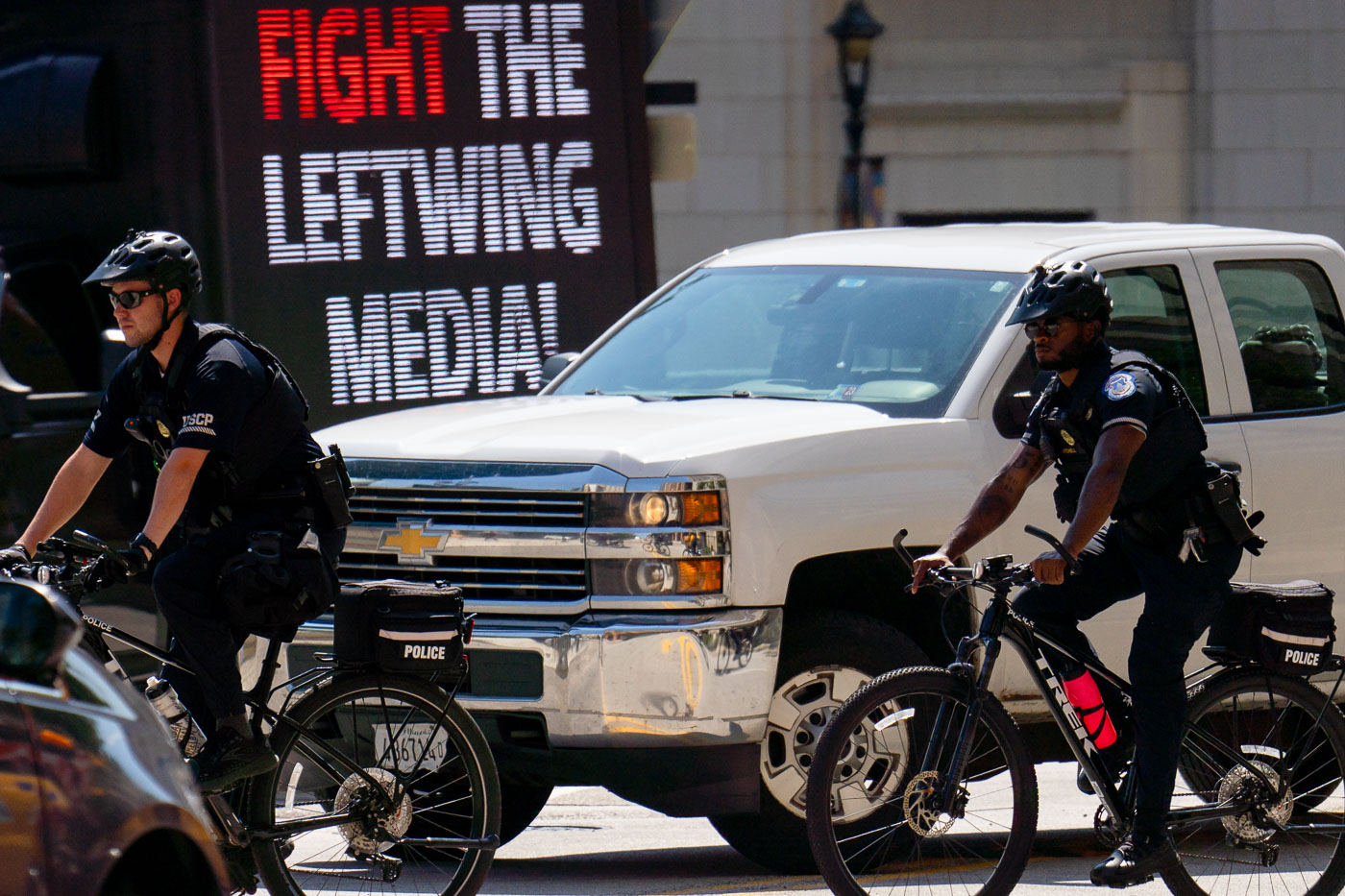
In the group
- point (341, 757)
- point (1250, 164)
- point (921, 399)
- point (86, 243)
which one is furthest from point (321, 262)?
point (1250, 164)

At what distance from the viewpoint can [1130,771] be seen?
18.8ft

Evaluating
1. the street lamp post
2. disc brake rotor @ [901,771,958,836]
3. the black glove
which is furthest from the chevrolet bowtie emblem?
the street lamp post

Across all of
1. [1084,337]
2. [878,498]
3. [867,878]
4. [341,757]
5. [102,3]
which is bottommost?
[867,878]

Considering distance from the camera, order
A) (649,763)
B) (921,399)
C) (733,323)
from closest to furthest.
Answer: (649,763), (921,399), (733,323)

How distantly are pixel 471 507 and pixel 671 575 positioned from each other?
2.18 ft

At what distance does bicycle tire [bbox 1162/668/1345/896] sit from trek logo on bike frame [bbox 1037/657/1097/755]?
29cm

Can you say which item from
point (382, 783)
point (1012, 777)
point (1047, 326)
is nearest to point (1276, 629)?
point (1012, 777)

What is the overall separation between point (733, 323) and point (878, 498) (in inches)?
50.4

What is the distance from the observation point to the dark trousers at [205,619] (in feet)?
17.6

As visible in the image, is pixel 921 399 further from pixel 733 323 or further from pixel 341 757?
pixel 341 757

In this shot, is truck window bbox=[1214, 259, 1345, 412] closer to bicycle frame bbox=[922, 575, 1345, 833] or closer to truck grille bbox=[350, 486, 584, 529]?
bicycle frame bbox=[922, 575, 1345, 833]

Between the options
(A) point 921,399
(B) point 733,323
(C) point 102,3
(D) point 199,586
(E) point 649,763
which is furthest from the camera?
(C) point 102,3

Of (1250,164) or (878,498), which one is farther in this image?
(1250,164)

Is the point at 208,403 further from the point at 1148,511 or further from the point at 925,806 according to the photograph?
the point at 1148,511
